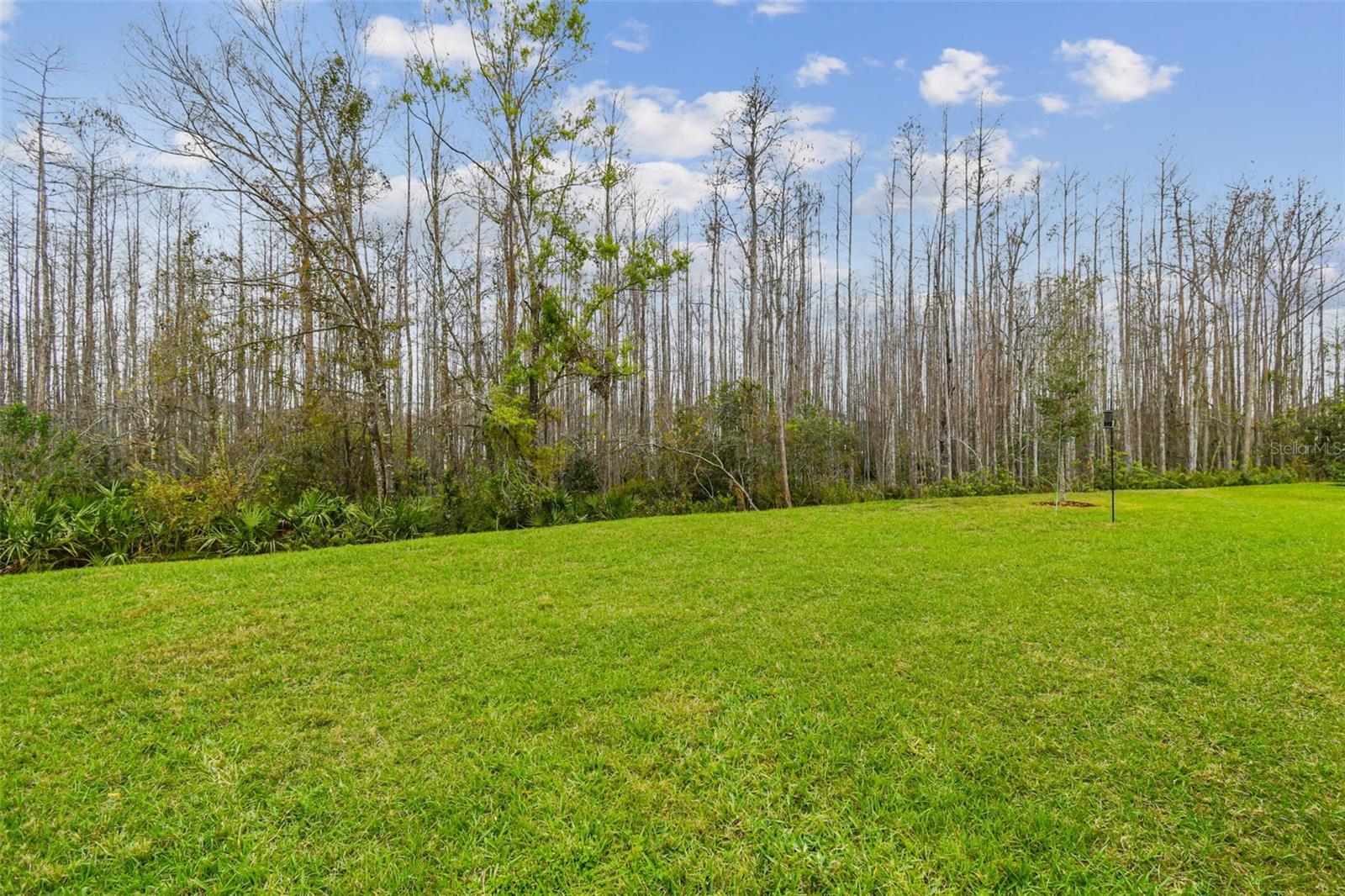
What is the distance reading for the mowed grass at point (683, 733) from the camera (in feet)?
5.89

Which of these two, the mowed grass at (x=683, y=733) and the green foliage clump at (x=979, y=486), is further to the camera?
the green foliage clump at (x=979, y=486)

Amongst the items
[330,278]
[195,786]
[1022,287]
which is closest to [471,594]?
[195,786]

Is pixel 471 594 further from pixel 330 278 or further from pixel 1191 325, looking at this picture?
pixel 1191 325

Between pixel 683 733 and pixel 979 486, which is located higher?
pixel 979 486

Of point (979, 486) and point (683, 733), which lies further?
point (979, 486)

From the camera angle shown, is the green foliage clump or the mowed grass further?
the green foliage clump

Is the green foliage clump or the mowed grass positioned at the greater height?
the green foliage clump

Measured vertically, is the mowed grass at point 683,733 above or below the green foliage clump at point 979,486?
below

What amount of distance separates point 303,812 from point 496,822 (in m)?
0.73

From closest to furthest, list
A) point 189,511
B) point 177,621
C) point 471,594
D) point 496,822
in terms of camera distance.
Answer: point 496,822, point 177,621, point 471,594, point 189,511

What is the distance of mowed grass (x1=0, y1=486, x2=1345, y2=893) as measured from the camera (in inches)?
70.7

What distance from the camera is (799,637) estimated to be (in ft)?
11.6

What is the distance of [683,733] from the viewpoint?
2.48m

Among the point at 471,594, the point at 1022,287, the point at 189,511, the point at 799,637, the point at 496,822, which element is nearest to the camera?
the point at 496,822
